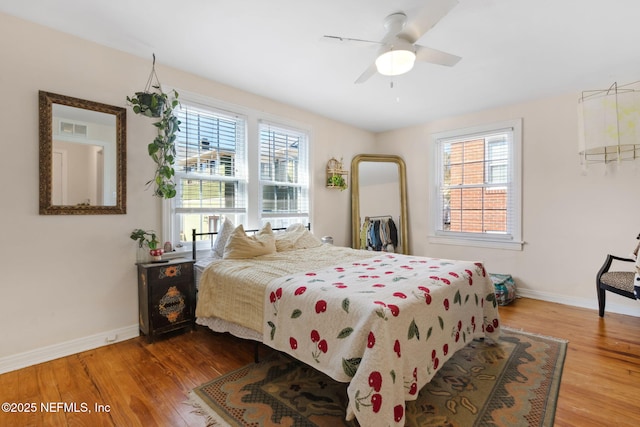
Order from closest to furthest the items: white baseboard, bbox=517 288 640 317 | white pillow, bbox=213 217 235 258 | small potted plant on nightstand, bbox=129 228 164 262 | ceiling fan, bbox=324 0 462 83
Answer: ceiling fan, bbox=324 0 462 83
small potted plant on nightstand, bbox=129 228 164 262
white pillow, bbox=213 217 235 258
white baseboard, bbox=517 288 640 317

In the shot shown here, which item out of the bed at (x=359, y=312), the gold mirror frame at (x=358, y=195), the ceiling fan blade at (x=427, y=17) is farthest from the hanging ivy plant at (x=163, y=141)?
the gold mirror frame at (x=358, y=195)

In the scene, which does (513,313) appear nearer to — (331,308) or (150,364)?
(331,308)

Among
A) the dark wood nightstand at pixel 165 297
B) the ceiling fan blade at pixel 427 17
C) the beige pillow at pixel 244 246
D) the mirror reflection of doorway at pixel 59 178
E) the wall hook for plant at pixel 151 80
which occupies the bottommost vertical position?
the dark wood nightstand at pixel 165 297

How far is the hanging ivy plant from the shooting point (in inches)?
105

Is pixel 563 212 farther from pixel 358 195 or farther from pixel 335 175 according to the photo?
pixel 335 175

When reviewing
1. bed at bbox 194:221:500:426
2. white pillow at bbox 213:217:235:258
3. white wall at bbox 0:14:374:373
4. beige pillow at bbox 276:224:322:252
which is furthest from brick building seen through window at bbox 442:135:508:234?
white wall at bbox 0:14:374:373

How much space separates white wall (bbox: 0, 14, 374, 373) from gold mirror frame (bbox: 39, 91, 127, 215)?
5 centimetres

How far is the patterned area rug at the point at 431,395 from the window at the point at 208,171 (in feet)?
5.40

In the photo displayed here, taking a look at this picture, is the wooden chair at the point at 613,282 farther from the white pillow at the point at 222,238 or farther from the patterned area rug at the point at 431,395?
the white pillow at the point at 222,238

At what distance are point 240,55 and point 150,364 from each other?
2.67 meters

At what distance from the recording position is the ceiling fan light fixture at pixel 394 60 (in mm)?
2070

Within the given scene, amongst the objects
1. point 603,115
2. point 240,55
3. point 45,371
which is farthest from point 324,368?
point 603,115

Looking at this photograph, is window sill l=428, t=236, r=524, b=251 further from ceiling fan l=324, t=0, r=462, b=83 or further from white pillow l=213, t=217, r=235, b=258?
white pillow l=213, t=217, r=235, b=258
